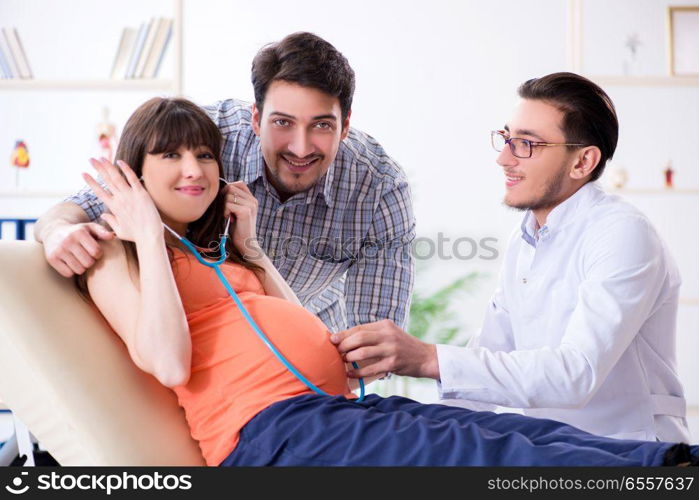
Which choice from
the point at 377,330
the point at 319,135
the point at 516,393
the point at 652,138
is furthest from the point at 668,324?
the point at 652,138

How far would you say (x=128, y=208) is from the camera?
1454 mm

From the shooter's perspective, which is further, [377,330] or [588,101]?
[588,101]

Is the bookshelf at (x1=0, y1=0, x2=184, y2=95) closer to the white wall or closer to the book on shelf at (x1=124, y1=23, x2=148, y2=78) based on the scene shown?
the book on shelf at (x1=124, y1=23, x2=148, y2=78)

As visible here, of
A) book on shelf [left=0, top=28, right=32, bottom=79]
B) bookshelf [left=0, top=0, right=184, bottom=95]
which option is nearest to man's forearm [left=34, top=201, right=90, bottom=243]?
bookshelf [left=0, top=0, right=184, bottom=95]

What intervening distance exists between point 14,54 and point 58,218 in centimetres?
220

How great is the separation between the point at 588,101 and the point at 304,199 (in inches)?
34.4

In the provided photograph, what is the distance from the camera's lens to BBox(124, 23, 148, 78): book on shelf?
11.6ft

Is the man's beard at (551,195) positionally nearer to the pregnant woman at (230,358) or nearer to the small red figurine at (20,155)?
the pregnant woman at (230,358)

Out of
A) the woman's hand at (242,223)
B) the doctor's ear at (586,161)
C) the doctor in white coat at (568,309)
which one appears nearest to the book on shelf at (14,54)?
the woman's hand at (242,223)

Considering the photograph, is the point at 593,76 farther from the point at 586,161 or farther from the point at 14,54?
the point at 14,54

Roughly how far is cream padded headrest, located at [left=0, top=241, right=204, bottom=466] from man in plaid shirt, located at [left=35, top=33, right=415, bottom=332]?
1.77 feet

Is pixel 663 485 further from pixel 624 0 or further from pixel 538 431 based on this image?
pixel 624 0

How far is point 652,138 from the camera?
4027 mm

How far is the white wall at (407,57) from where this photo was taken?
3990 mm
